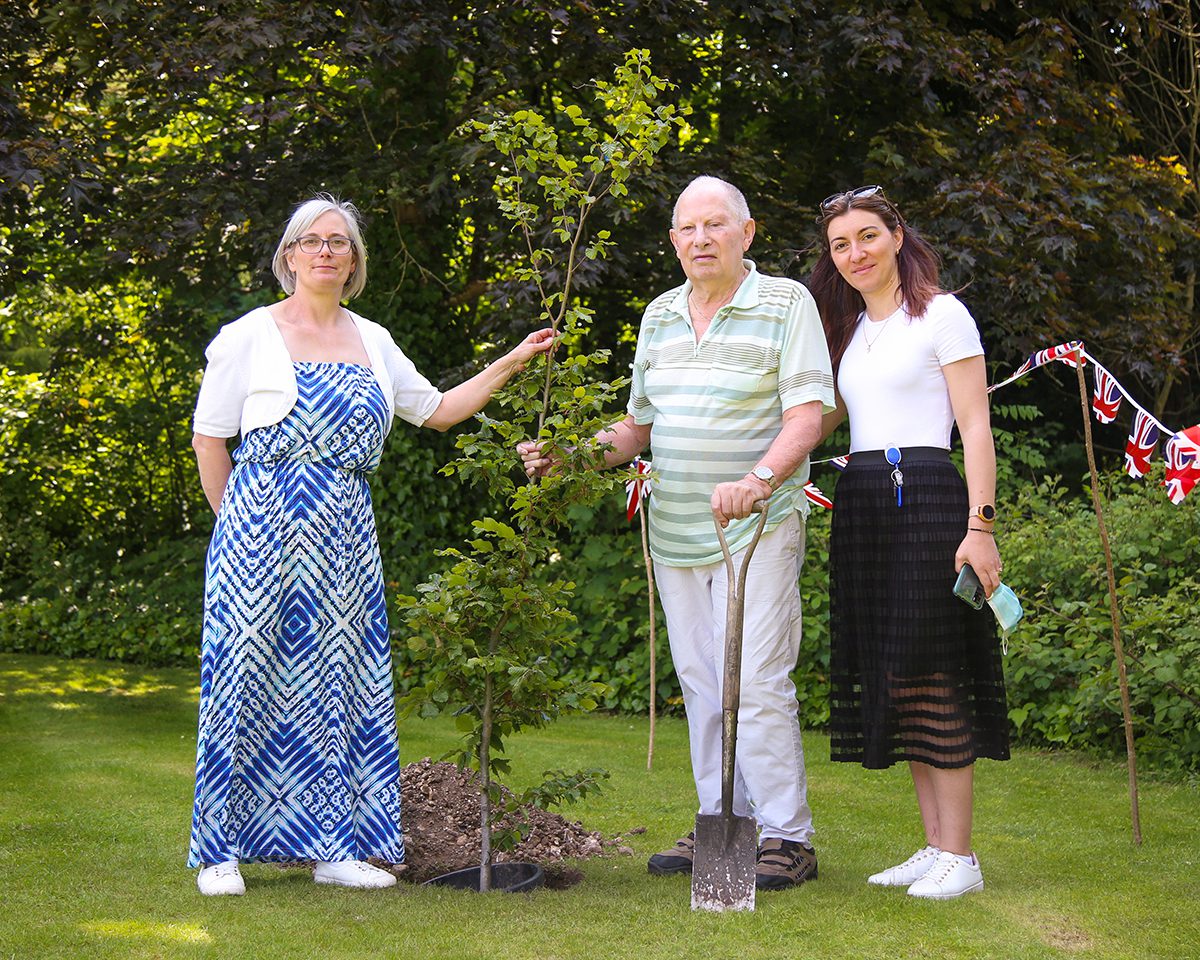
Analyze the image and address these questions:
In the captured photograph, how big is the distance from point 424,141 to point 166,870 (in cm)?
498

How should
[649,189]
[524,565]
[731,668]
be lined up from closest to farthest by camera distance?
[731,668] → [524,565] → [649,189]

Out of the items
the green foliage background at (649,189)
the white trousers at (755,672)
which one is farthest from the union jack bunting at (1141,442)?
the white trousers at (755,672)

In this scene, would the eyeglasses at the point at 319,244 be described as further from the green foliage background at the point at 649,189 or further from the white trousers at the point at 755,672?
the green foliage background at the point at 649,189

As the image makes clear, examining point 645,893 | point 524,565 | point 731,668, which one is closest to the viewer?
point 731,668

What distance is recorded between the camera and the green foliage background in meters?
6.16

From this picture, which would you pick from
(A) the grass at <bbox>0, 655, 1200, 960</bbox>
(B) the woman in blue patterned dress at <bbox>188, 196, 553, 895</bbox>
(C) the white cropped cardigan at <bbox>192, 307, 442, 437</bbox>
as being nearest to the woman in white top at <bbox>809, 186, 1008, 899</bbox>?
(A) the grass at <bbox>0, 655, 1200, 960</bbox>

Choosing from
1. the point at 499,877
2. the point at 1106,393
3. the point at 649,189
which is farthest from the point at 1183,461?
the point at 649,189

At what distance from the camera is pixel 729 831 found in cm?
304

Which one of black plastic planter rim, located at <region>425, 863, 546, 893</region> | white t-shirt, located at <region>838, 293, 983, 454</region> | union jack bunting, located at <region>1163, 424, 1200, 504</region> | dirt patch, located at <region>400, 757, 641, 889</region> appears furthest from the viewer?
union jack bunting, located at <region>1163, 424, 1200, 504</region>

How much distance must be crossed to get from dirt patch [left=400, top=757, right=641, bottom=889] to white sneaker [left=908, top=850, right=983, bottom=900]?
0.91 metres

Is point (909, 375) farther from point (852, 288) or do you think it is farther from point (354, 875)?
point (354, 875)

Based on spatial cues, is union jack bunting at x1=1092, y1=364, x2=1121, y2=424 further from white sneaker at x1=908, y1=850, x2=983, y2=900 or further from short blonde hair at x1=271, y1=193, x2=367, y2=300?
short blonde hair at x1=271, y1=193, x2=367, y2=300

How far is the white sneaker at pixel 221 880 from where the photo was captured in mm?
3268

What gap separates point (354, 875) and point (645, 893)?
0.75m
